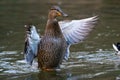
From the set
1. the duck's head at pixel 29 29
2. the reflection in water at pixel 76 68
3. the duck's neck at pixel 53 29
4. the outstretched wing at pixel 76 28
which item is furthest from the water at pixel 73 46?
the duck's head at pixel 29 29

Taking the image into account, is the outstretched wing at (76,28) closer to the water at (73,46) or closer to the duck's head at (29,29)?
the water at (73,46)

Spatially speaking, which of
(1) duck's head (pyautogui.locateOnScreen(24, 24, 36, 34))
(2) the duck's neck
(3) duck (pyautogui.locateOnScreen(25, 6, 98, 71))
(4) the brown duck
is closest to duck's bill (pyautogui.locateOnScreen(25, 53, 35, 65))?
(3) duck (pyautogui.locateOnScreen(25, 6, 98, 71))

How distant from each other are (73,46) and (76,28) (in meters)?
2.17

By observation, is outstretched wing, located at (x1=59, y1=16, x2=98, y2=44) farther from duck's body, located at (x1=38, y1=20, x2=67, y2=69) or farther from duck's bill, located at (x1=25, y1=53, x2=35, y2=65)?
duck's bill, located at (x1=25, y1=53, x2=35, y2=65)

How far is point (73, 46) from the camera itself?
1320 cm

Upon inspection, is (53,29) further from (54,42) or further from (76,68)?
(76,68)

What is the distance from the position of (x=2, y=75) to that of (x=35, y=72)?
0.76 metres

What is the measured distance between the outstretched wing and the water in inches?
22.6

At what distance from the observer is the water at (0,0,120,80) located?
33.7ft

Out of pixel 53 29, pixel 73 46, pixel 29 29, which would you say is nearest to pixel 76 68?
pixel 53 29

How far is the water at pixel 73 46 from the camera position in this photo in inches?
404

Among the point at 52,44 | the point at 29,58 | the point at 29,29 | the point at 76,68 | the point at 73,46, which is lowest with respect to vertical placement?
the point at 76,68

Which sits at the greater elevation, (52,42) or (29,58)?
(52,42)

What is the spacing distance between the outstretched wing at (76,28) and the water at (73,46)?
1.89ft
